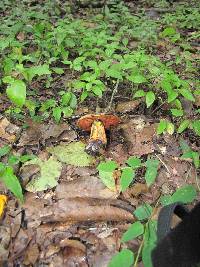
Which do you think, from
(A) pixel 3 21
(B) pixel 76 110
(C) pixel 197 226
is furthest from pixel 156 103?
(A) pixel 3 21

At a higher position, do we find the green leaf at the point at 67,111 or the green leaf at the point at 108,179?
the green leaf at the point at 67,111

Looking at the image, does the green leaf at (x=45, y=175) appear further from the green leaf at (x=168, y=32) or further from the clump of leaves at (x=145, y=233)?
the green leaf at (x=168, y=32)

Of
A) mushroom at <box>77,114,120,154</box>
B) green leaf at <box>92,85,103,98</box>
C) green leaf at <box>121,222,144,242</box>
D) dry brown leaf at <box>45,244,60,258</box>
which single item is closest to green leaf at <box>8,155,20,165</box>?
mushroom at <box>77,114,120,154</box>

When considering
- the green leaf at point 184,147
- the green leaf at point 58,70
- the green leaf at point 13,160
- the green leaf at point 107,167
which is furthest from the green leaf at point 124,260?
the green leaf at point 58,70

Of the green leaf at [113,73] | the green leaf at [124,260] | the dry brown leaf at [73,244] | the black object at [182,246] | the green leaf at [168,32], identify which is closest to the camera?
the black object at [182,246]

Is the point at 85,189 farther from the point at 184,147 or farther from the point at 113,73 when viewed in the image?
the point at 113,73

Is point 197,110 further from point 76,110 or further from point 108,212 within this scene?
point 108,212
